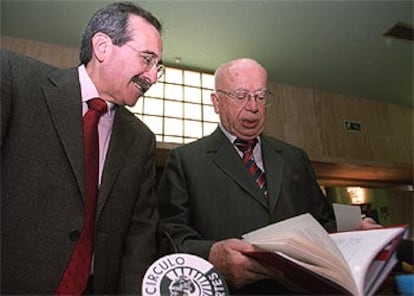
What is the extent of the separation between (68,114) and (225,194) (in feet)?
1.68

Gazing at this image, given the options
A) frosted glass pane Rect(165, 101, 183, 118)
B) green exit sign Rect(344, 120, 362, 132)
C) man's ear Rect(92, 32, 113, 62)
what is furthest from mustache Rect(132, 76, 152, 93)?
green exit sign Rect(344, 120, 362, 132)

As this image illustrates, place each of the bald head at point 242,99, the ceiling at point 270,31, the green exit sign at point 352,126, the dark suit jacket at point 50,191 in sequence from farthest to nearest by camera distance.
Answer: the green exit sign at point 352,126
the ceiling at point 270,31
the bald head at point 242,99
the dark suit jacket at point 50,191

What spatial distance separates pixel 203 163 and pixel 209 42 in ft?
4.59

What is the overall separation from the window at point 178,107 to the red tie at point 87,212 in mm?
1573

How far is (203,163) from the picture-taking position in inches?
43.9

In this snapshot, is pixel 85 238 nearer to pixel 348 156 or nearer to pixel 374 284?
pixel 374 284

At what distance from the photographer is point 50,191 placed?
71 centimetres

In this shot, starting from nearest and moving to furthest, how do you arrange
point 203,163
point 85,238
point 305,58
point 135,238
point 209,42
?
point 85,238, point 135,238, point 203,163, point 209,42, point 305,58

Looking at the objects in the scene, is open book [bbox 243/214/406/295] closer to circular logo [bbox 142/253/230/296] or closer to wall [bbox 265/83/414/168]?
circular logo [bbox 142/253/230/296]

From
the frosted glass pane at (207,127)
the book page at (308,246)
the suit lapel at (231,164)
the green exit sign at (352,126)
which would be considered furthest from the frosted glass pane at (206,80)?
the book page at (308,246)

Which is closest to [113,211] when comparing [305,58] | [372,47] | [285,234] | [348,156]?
[285,234]

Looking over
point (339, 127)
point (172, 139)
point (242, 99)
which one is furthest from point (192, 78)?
point (242, 99)

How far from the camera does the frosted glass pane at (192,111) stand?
2.60 meters

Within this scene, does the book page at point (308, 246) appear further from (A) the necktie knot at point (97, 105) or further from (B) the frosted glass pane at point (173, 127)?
(B) the frosted glass pane at point (173, 127)
